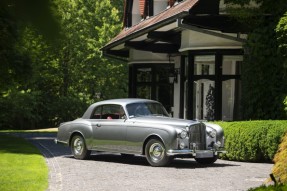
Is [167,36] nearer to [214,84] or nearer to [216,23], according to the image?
[214,84]

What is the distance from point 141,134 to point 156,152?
57cm

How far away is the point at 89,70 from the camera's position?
45.9 metres

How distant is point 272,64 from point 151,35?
5305mm

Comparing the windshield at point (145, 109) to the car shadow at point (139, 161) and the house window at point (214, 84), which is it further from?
the house window at point (214, 84)

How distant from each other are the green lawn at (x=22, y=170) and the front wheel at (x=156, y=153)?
2295 millimetres

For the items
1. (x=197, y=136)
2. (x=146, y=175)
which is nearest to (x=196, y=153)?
(x=197, y=136)

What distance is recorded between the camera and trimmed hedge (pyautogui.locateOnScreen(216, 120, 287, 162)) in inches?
584

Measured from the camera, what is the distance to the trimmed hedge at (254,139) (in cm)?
1484

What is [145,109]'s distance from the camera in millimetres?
15414

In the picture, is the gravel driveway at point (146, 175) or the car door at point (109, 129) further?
the car door at point (109, 129)

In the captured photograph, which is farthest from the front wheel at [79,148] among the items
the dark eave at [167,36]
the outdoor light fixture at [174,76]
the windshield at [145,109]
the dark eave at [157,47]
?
the outdoor light fixture at [174,76]

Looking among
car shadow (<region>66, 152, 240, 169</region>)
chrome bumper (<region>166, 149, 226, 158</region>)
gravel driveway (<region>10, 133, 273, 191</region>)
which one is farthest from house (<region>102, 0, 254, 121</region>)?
chrome bumper (<region>166, 149, 226, 158</region>)

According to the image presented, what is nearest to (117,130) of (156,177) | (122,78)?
(156,177)

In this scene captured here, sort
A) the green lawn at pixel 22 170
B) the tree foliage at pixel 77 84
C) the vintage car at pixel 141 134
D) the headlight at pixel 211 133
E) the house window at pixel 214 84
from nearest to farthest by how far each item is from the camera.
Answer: the green lawn at pixel 22 170 < the vintage car at pixel 141 134 < the headlight at pixel 211 133 < the house window at pixel 214 84 < the tree foliage at pixel 77 84
